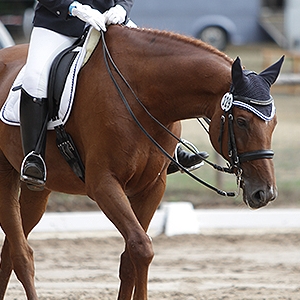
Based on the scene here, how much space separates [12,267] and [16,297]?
1.66ft

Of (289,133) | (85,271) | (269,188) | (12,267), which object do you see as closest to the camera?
(269,188)

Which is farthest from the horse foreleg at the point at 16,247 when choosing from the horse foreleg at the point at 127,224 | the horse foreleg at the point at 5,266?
the horse foreleg at the point at 127,224

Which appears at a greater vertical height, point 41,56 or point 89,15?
point 89,15

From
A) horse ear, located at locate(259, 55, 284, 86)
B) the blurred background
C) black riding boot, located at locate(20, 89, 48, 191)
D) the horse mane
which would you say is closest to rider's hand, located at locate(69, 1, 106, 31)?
the horse mane

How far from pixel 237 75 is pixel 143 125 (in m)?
0.66

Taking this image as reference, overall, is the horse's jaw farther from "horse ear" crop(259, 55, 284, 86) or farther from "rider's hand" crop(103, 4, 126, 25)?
"rider's hand" crop(103, 4, 126, 25)

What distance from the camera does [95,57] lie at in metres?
4.24

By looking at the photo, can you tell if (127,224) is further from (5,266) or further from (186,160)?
(5,266)

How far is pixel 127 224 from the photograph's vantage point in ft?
12.7

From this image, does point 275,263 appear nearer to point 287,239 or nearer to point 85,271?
point 287,239

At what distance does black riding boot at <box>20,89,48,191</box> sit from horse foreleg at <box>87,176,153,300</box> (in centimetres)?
39

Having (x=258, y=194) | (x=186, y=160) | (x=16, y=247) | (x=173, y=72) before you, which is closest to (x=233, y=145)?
(x=258, y=194)

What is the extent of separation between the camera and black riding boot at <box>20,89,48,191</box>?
4.25m

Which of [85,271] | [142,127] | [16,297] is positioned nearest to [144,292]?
[142,127]
